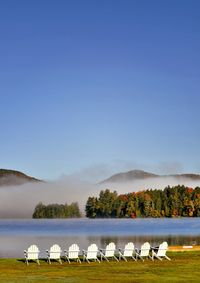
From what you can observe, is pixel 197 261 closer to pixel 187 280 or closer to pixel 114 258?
pixel 114 258

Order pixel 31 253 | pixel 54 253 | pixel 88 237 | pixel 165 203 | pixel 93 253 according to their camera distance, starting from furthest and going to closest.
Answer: pixel 165 203 → pixel 88 237 → pixel 93 253 → pixel 54 253 → pixel 31 253

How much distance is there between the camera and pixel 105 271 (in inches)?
883

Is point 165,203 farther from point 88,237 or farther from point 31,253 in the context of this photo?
point 31,253

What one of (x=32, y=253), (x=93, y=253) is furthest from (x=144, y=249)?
(x=32, y=253)

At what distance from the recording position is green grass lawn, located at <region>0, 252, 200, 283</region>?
784 inches

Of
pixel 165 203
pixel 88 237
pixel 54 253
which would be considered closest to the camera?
pixel 54 253

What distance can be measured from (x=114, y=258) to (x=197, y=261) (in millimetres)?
4195

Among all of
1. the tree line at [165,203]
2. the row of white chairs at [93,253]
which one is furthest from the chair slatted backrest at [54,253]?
the tree line at [165,203]

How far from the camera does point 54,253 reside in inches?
1028

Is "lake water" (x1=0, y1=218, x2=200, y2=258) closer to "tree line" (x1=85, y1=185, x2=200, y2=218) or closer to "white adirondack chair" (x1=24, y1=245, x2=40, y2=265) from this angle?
"white adirondack chair" (x1=24, y1=245, x2=40, y2=265)

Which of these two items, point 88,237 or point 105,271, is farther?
point 88,237

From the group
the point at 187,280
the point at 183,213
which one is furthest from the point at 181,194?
the point at 187,280

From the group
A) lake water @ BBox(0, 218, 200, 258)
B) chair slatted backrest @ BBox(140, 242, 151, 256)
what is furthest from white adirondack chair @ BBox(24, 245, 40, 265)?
lake water @ BBox(0, 218, 200, 258)

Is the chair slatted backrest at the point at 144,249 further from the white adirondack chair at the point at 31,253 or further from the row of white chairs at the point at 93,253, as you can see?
the white adirondack chair at the point at 31,253
